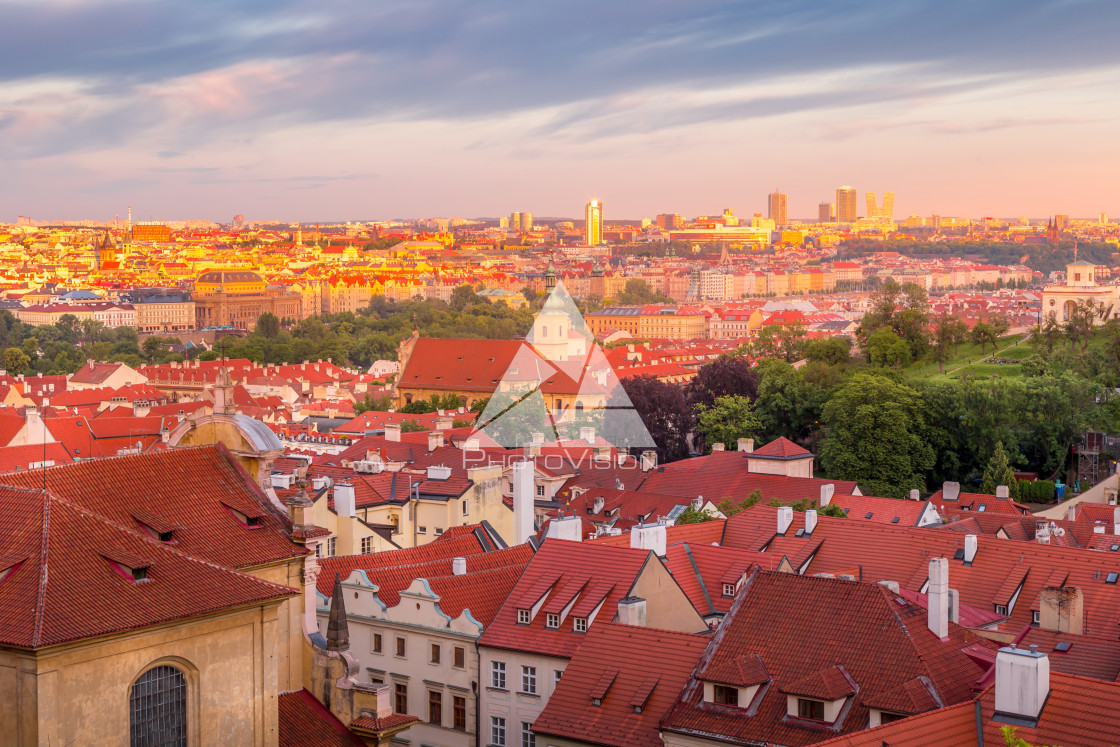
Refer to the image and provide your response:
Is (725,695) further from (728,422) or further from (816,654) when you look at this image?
(728,422)

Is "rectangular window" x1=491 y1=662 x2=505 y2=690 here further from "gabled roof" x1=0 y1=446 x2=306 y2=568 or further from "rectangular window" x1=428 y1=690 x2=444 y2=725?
"gabled roof" x1=0 y1=446 x2=306 y2=568

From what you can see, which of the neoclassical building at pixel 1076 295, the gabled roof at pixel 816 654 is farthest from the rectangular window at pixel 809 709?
the neoclassical building at pixel 1076 295

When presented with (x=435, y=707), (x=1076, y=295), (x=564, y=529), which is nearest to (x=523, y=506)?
(x=564, y=529)

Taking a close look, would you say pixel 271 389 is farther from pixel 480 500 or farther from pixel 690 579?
pixel 690 579

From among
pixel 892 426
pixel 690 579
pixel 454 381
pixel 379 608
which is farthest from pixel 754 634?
pixel 454 381

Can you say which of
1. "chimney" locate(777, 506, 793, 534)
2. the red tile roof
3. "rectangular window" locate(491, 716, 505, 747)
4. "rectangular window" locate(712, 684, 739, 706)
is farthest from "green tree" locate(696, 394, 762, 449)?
the red tile roof

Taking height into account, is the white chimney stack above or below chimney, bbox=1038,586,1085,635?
below

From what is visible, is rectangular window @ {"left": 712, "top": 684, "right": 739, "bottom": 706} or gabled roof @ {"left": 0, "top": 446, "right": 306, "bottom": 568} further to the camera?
rectangular window @ {"left": 712, "top": 684, "right": 739, "bottom": 706}
